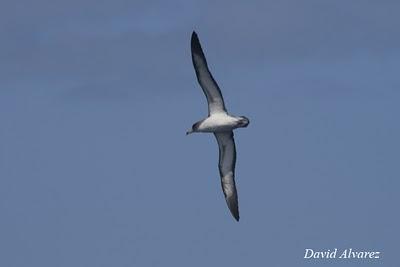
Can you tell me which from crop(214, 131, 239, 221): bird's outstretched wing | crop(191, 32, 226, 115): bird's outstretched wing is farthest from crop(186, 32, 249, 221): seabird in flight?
crop(214, 131, 239, 221): bird's outstretched wing

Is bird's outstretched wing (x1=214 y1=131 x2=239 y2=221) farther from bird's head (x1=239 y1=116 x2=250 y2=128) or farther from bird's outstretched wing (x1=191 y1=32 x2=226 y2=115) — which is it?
bird's head (x1=239 y1=116 x2=250 y2=128)

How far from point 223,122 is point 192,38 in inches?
155

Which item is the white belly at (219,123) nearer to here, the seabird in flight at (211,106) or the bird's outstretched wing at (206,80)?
the seabird in flight at (211,106)

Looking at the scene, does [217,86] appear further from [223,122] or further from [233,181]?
[233,181]

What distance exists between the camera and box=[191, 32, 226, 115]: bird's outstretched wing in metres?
57.8

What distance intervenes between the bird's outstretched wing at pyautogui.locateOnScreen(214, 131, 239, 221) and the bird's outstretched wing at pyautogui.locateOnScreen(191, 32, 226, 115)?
250 cm

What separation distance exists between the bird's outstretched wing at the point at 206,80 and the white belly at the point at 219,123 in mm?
348

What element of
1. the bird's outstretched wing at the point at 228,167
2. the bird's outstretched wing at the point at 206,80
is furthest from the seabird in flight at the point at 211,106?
the bird's outstretched wing at the point at 228,167

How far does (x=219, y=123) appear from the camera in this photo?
190ft

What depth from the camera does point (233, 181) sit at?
62656mm

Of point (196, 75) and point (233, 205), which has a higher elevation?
point (196, 75)

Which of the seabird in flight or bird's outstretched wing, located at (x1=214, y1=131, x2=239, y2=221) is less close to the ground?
the seabird in flight

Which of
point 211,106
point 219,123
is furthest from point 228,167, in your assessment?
point 211,106

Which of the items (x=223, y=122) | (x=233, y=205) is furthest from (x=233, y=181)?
(x=223, y=122)
